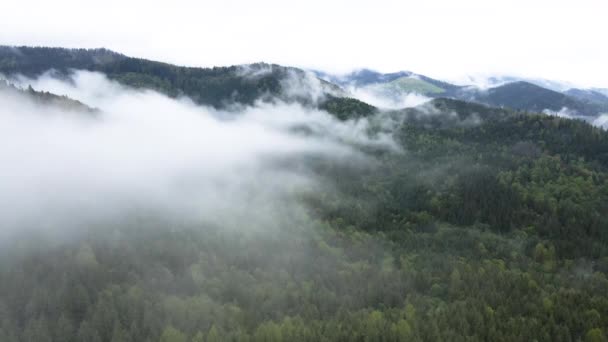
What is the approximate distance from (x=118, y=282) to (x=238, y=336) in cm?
5997

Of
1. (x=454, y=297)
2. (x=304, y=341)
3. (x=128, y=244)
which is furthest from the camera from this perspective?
(x=128, y=244)

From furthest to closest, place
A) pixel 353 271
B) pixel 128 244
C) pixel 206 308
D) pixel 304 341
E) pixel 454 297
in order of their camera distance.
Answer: pixel 128 244
pixel 353 271
pixel 454 297
pixel 206 308
pixel 304 341

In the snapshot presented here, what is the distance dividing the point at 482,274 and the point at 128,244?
13751cm

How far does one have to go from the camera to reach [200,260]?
17075 cm

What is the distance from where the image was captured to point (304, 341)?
360 ft

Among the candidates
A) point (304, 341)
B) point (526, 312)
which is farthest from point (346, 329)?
point (526, 312)

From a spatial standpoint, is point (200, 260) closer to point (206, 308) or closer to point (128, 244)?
point (128, 244)

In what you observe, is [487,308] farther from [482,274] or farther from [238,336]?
[238,336]

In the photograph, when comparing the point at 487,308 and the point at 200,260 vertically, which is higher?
the point at 487,308

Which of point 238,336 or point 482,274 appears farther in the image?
point 482,274

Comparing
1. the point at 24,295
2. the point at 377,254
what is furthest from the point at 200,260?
the point at 377,254

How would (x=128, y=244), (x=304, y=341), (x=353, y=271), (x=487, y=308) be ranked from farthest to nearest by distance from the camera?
(x=128, y=244) → (x=353, y=271) → (x=487, y=308) → (x=304, y=341)

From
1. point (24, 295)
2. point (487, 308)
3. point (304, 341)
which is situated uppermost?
point (487, 308)

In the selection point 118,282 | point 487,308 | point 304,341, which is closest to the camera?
point 304,341
